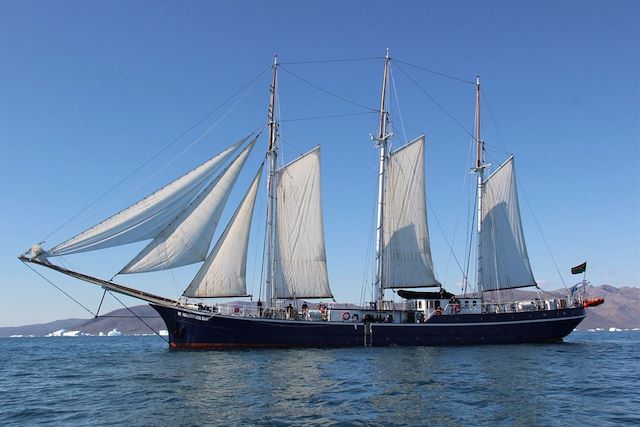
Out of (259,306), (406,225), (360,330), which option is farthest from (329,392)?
(406,225)

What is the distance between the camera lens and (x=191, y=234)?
127 ft

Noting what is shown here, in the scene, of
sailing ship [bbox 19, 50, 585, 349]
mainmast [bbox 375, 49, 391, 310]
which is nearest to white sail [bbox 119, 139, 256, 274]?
sailing ship [bbox 19, 50, 585, 349]

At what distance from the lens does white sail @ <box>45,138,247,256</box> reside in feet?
113

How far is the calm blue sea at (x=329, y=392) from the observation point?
17.2 meters

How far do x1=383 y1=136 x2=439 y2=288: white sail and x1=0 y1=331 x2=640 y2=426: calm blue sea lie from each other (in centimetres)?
1479

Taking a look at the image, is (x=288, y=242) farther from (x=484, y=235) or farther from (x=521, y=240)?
(x=521, y=240)

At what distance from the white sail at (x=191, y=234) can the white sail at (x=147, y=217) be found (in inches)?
23.7

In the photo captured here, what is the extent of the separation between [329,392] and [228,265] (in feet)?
67.7

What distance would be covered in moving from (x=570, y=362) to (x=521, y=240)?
22.7 m

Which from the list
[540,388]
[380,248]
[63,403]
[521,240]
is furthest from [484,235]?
[63,403]

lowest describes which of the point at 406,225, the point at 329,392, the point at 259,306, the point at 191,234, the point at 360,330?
the point at 329,392

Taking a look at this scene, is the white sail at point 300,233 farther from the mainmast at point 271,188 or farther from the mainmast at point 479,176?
the mainmast at point 479,176

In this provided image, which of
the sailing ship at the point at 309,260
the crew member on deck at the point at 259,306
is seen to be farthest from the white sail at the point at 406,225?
the crew member on deck at the point at 259,306

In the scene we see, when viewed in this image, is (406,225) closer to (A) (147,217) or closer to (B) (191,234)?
(B) (191,234)
